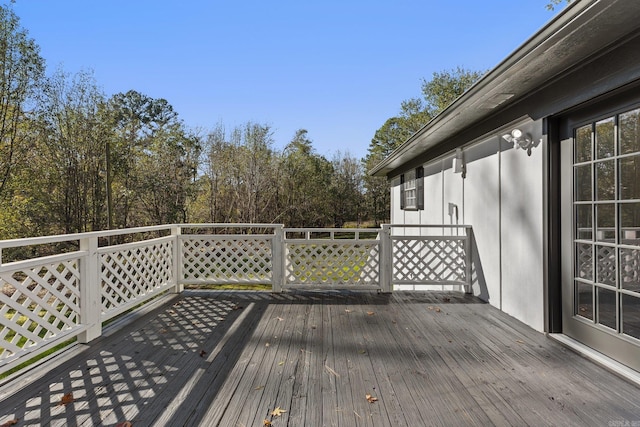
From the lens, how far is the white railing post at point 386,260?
4.64 meters

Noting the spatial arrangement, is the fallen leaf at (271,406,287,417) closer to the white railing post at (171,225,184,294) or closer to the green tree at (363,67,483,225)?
Answer: the white railing post at (171,225,184,294)

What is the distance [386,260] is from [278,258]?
60.2 inches

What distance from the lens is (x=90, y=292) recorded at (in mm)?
2994

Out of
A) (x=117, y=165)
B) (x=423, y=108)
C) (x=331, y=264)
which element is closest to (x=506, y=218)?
(x=331, y=264)

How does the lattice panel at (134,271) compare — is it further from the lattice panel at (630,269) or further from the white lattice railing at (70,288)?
the lattice panel at (630,269)

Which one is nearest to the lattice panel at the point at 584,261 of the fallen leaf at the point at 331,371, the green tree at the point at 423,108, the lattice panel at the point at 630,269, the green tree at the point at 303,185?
the lattice panel at the point at 630,269

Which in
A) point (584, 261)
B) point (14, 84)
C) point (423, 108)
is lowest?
point (584, 261)

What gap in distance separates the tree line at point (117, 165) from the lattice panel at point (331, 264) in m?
6.20

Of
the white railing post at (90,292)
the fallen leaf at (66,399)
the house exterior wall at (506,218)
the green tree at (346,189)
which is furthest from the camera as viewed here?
the green tree at (346,189)

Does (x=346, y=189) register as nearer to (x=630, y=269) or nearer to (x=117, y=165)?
(x=117, y=165)

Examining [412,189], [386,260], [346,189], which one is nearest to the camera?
[386,260]

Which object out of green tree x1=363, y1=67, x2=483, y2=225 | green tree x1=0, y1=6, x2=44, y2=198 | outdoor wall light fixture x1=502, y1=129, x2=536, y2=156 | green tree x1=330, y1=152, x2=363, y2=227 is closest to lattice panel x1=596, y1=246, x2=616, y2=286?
outdoor wall light fixture x1=502, y1=129, x2=536, y2=156

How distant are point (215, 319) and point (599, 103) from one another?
398 cm

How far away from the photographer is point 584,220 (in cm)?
272
